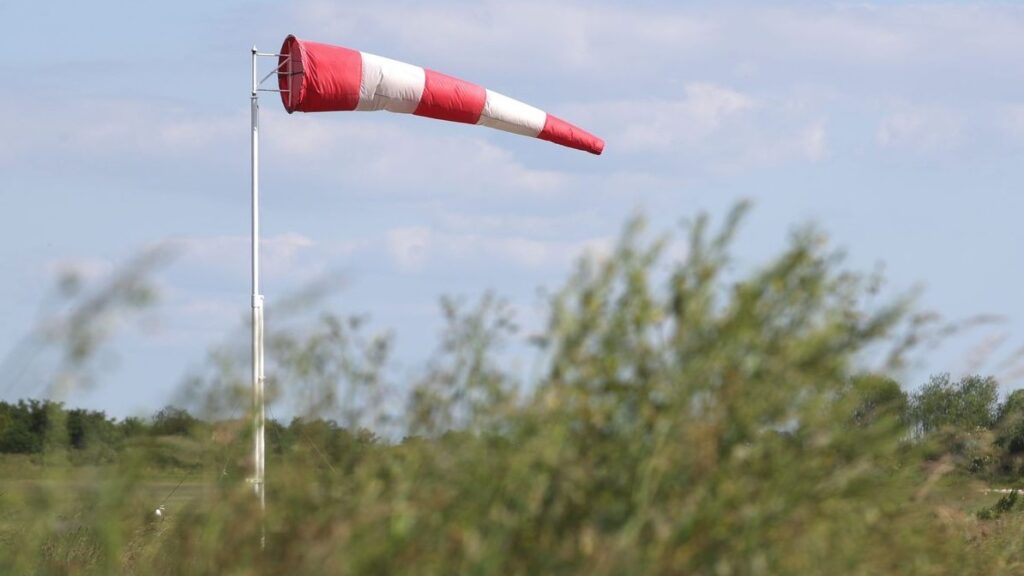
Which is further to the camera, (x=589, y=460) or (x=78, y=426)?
(x=78, y=426)

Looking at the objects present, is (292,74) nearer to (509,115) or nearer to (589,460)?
(509,115)

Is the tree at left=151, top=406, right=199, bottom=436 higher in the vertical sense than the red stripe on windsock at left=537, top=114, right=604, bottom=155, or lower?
lower

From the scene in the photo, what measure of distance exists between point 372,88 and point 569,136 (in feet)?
8.01

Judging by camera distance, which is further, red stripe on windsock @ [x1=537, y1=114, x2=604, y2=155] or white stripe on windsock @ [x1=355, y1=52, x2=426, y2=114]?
red stripe on windsock @ [x1=537, y1=114, x2=604, y2=155]

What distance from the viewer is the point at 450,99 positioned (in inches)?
525

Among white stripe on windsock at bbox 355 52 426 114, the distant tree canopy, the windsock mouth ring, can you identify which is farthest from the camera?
white stripe on windsock at bbox 355 52 426 114

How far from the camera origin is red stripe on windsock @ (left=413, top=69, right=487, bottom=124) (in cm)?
1331

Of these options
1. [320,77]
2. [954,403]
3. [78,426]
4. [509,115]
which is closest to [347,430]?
[78,426]

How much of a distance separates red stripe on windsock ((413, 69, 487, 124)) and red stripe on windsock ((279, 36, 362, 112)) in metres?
0.72

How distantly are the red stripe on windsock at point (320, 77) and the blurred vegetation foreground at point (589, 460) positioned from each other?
876 cm

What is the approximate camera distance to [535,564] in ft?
10.1

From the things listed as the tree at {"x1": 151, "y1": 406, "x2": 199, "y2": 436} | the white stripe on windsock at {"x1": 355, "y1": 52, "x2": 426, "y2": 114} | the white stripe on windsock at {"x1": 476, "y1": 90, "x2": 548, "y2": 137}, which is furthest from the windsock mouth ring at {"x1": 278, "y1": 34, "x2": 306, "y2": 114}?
the tree at {"x1": 151, "y1": 406, "x2": 199, "y2": 436}

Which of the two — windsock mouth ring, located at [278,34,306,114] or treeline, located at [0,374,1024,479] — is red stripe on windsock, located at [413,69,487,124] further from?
treeline, located at [0,374,1024,479]

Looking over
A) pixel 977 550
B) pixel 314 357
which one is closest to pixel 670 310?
pixel 314 357
